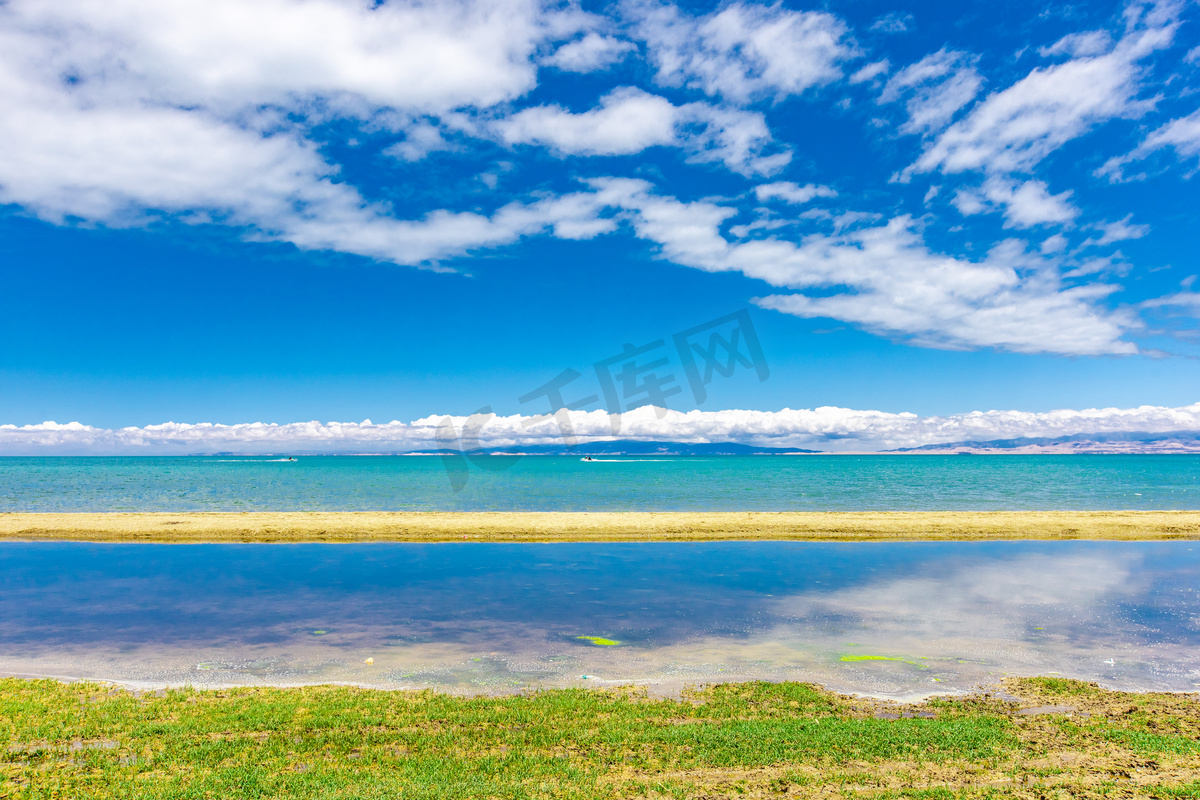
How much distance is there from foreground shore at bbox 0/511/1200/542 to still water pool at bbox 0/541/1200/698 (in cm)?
463

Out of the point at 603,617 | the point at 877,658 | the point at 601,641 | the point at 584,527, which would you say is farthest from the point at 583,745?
the point at 584,527

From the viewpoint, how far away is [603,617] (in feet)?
55.7

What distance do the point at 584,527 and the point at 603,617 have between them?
18.3m

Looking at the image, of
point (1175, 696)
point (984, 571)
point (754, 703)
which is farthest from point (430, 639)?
point (984, 571)

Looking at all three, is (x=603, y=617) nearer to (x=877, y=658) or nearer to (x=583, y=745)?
(x=877, y=658)

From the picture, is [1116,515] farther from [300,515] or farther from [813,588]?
[300,515]

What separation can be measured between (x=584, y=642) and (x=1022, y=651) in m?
9.55

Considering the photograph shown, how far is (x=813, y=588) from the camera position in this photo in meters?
20.8

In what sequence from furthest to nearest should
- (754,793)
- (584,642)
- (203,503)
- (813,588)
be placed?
(203,503), (813,588), (584,642), (754,793)

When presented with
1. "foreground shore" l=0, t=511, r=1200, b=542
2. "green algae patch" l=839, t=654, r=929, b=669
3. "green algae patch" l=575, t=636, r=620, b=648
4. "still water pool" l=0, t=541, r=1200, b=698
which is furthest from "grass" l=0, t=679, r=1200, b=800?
"foreground shore" l=0, t=511, r=1200, b=542

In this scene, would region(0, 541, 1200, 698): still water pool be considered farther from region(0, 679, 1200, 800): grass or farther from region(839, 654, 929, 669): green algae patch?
region(0, 679, 1200, 800): grass

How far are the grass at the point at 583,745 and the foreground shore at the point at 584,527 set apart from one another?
22547 mm

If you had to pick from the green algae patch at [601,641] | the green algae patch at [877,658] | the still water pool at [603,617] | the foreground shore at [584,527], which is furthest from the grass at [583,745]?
the foreground shore at [584,527]

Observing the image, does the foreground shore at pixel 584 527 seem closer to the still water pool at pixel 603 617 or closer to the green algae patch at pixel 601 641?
the still water pool at pixel 603 617
